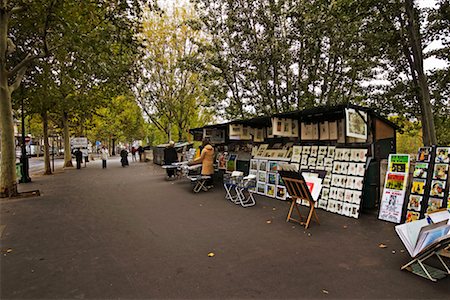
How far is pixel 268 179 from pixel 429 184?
4.17 meters

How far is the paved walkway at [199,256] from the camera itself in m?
2.96

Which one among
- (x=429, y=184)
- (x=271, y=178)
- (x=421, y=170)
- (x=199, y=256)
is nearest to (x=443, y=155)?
(x=421, y=170)

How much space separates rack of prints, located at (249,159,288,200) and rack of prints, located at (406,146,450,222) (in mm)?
3221

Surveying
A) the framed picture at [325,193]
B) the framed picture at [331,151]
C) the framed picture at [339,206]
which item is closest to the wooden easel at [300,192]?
the framed picture at [339,206]

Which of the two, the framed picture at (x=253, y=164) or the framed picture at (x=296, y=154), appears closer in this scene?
the framed picture at (x=296, y=154)

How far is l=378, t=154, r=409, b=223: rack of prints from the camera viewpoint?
5.18 metres

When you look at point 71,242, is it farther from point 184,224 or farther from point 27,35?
point 27,35

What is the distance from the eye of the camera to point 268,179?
827 centimetres

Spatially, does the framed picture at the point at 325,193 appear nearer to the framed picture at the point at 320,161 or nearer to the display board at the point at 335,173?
the display board at the point at 335,173

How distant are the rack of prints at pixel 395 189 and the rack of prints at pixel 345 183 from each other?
0.48m

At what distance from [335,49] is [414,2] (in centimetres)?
335

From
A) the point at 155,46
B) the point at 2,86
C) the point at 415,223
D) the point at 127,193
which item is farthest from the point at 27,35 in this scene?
the point at 415,223

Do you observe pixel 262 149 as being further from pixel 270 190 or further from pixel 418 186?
pixel 418 186

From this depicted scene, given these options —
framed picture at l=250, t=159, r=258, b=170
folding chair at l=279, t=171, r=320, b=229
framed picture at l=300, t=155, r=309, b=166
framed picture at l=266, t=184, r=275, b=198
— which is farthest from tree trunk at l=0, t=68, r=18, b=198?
framed picture at l=300, t=155, r=309, b=166
